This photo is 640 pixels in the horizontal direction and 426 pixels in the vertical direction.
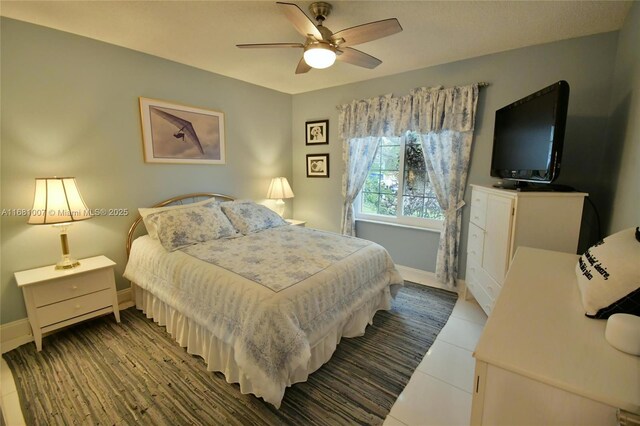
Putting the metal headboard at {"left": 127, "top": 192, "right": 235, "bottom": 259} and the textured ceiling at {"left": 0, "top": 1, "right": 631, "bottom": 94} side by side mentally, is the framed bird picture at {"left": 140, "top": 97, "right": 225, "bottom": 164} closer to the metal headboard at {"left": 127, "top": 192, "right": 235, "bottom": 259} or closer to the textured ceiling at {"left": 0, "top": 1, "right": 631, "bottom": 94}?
the metal headboard at {"left": 127, "top": 192, "right": 235, "bottom": 259}

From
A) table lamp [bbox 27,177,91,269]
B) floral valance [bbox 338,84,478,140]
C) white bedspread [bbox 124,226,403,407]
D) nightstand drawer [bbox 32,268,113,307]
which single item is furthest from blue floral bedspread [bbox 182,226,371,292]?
floral valance [bbox 338,84,478,140]

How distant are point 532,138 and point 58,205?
3712 mm

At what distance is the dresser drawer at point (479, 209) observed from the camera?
2508 mm

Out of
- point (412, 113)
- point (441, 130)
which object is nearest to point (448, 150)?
point (441, 130)

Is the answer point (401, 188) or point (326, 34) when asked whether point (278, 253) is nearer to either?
point (326, 34)

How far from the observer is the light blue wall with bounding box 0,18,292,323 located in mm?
2229

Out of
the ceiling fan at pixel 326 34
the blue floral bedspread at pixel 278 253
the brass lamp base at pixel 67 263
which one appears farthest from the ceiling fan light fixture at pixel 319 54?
the brass lamp base at pixel 67 263

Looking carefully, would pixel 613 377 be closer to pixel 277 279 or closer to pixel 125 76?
pixel 277 279

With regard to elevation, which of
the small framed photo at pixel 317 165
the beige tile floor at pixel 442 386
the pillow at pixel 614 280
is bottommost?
the beige tile floor at pixel 442 386

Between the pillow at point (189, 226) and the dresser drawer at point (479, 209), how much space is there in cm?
241

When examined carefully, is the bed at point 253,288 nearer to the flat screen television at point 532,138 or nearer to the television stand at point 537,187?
the television stand at point 537,187

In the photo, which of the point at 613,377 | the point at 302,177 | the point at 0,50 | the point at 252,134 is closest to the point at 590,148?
the point at 613,377

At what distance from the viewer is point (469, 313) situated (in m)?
2.79

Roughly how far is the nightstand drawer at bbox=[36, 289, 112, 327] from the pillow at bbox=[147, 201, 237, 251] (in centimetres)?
69
